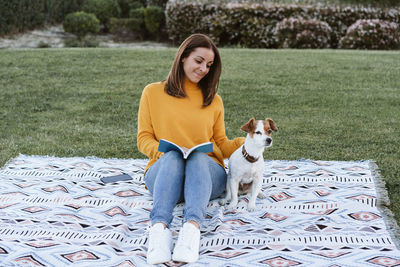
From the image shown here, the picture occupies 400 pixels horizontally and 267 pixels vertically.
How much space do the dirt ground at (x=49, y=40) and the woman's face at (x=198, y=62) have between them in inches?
433

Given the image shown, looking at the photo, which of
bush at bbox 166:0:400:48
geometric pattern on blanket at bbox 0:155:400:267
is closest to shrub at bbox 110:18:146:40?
bush at bbox 166:0:400:48

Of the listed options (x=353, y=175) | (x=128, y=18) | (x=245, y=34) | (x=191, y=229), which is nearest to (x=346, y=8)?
(x=245, y=34)

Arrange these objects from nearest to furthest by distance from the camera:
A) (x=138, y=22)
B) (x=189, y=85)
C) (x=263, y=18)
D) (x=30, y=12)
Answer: (x=189, y=85)
(x=263, y=18)
(x=30, y=12)
(x=138, y=22)

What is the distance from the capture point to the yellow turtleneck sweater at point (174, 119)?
3793mm

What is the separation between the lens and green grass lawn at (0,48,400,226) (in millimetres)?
5832

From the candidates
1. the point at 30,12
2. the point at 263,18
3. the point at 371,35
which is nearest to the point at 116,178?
the point at 263,18

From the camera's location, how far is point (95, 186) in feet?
13.9

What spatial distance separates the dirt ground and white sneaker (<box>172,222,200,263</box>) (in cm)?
1190

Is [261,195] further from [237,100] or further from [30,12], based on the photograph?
[30,12]

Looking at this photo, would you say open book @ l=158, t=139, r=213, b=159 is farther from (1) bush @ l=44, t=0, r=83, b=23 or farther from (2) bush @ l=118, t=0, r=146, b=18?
(2) bush @ l=118, t=0, r=146, b=18

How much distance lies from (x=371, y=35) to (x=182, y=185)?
33.1 feet

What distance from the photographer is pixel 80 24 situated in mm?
14734

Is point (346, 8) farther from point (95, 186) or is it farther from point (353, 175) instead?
point (95, 186)

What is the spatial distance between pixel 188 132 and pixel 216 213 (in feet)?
2.26
